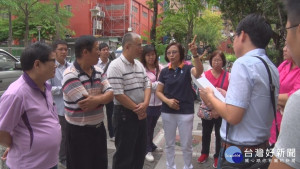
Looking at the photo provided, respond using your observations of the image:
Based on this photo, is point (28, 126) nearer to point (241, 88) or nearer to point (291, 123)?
point (241, 88)

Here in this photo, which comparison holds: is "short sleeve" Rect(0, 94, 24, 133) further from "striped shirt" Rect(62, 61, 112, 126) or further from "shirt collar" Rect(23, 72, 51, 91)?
"striped shirt" Rect(62, 61, 112, 126)

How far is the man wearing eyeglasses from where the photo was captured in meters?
0.88

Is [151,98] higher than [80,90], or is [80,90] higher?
[80,90]

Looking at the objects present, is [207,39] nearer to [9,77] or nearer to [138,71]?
[9,77]

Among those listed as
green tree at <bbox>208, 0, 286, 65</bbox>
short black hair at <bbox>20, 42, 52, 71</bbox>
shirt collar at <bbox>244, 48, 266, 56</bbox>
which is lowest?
short black hair at <bbox>20, 42, 52, 71</bbox>

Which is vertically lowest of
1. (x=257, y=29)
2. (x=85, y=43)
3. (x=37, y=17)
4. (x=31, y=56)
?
(x=31, y=56)

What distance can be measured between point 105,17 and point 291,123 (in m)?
33.3

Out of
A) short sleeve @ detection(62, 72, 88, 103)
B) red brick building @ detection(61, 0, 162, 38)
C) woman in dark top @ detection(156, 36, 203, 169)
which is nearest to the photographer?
short sleeve @ detection(62, 72, 88, 103)

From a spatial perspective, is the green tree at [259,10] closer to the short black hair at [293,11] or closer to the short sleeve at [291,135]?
the short black hair at [293,11]

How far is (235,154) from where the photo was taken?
178cm

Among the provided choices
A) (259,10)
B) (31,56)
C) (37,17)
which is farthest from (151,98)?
(37,17)

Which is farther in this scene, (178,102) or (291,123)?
(178,102)

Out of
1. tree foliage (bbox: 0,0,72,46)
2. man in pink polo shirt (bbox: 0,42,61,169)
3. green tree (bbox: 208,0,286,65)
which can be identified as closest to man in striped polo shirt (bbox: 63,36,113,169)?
man in pink polo shirt (bbox: 0,42,61,169)

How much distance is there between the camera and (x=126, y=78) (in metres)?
3.00
